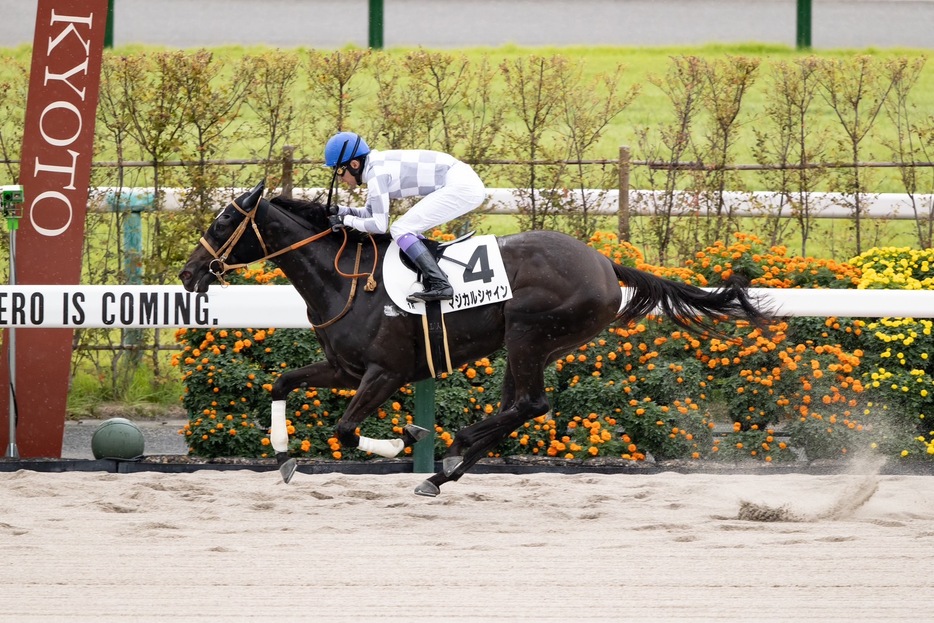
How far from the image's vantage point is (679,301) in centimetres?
687

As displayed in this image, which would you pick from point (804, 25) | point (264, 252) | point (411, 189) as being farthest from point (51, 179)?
point (804, 25)

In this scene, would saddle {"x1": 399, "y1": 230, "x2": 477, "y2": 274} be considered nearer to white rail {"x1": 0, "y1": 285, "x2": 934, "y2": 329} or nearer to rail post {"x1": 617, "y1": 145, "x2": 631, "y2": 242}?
white rail {"x1": 0, "y1": 285, "x2": 934, "y2": 329}

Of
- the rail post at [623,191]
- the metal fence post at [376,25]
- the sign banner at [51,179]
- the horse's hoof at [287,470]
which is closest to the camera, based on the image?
the horse's hoof at [287,470]

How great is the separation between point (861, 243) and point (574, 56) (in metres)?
9.97

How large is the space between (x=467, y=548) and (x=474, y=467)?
1837 millimetres

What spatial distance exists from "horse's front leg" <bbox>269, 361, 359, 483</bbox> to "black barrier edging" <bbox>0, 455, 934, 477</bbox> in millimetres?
667

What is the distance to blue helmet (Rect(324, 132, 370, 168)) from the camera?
6352 mm

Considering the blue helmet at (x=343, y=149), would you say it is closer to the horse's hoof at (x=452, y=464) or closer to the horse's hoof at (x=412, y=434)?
the horse's hoof at (x=412, y=434)

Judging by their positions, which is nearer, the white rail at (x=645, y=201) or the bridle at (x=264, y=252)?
the bridle at (x=264, y=252)

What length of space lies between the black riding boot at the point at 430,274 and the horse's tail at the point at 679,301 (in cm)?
104

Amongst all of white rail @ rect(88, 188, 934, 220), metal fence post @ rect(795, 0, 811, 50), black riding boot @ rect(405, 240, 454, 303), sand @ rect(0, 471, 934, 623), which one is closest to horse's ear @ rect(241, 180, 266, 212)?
black riding boot @ rect(405, 240, 454, 303)

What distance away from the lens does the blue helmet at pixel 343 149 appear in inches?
250

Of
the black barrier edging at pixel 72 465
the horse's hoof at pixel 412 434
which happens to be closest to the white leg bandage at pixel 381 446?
the horse's hoof at pixel 412 434

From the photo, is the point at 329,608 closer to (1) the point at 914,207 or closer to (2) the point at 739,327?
(2) the point at 739,327
